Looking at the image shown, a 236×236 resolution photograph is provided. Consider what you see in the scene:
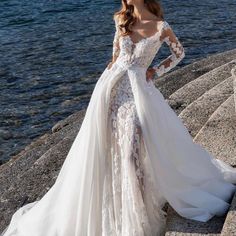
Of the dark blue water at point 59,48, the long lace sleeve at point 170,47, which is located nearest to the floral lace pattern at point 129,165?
the long lace sleeve at point 170,47

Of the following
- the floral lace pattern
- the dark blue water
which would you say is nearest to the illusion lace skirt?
the floral lace pattern

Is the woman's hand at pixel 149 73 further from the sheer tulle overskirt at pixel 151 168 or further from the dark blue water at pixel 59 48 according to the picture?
the dark blue water at pixel 59 48

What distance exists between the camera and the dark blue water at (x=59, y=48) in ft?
42.1

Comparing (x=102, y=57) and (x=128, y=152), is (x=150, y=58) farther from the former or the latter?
(x=102, y=57)

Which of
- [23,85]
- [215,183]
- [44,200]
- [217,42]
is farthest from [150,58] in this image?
[217,42]

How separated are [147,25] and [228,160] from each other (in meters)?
1.60

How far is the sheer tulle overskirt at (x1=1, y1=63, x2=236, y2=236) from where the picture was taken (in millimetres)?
5848

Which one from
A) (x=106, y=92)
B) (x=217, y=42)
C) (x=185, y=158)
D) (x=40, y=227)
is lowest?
(x=217, y=42)

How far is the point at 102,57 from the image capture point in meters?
16.0

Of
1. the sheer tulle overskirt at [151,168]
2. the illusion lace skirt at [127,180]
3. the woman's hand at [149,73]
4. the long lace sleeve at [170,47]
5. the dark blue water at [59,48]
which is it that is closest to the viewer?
the illusion lace skirt at [127,180]

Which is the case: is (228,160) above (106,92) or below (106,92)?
below

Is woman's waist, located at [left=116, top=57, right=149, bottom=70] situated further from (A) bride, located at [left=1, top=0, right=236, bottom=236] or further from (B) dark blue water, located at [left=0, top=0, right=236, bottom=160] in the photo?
(B) dark blue water, located at [left=0, top=0, right=236, bottom=160]

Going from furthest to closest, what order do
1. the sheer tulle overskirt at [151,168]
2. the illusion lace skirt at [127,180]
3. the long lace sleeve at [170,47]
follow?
1. the long lace sleeve at [170,47]
2. the sheer tulle overskirt at [151,168]
3. the illusion lace skirt at [127,180]

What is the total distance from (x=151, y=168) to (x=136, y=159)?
0.17 meters
